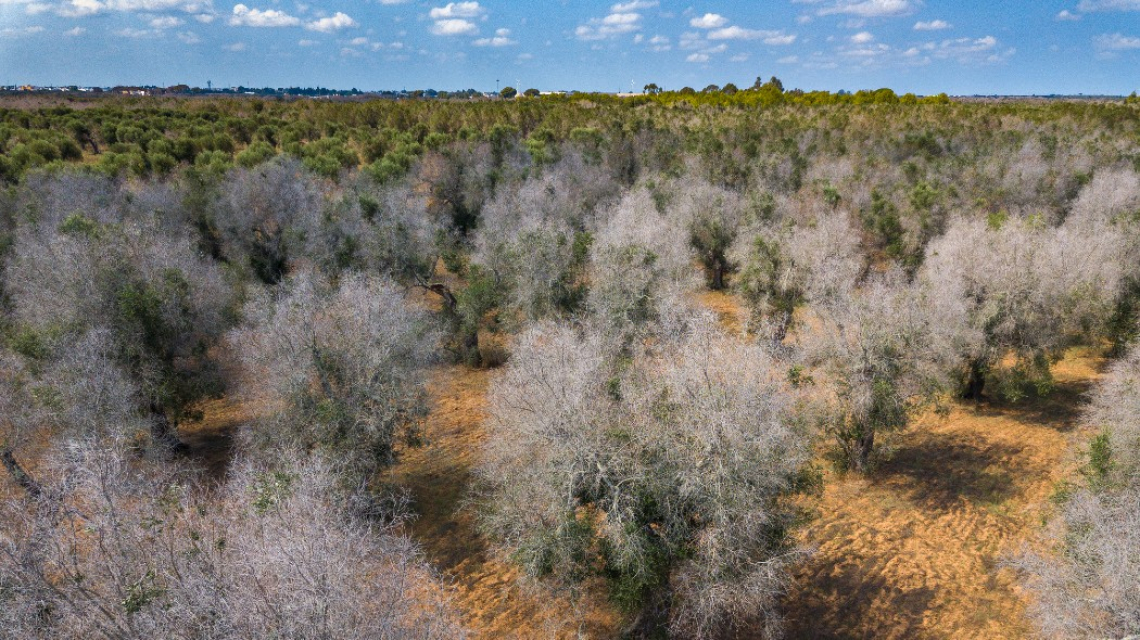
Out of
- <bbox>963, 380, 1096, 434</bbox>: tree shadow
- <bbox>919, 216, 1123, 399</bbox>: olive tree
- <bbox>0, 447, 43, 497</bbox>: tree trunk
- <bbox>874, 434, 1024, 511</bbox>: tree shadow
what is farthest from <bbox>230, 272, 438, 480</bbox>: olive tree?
<bbox>963, 380, 1096, 434</bbox>: tree shadow

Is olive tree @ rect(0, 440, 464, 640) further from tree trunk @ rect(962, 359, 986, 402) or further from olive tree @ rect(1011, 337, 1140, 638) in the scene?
tree trunk @ rect(962, 359, 986, 402)

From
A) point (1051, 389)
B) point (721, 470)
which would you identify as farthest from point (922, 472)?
point (721, 470)

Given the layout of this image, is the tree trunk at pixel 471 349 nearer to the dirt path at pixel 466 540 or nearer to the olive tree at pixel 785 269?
the dirt path at pixel 466 540

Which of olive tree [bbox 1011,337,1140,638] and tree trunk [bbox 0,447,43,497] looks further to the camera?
tree trunk [bbox 0,447,43,497]

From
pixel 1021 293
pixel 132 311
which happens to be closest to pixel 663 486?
pixel 1021 293

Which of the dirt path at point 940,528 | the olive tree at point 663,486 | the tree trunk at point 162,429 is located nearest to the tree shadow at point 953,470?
the dirt path at point 940,528

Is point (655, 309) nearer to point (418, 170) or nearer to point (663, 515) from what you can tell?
point (663, 515)
